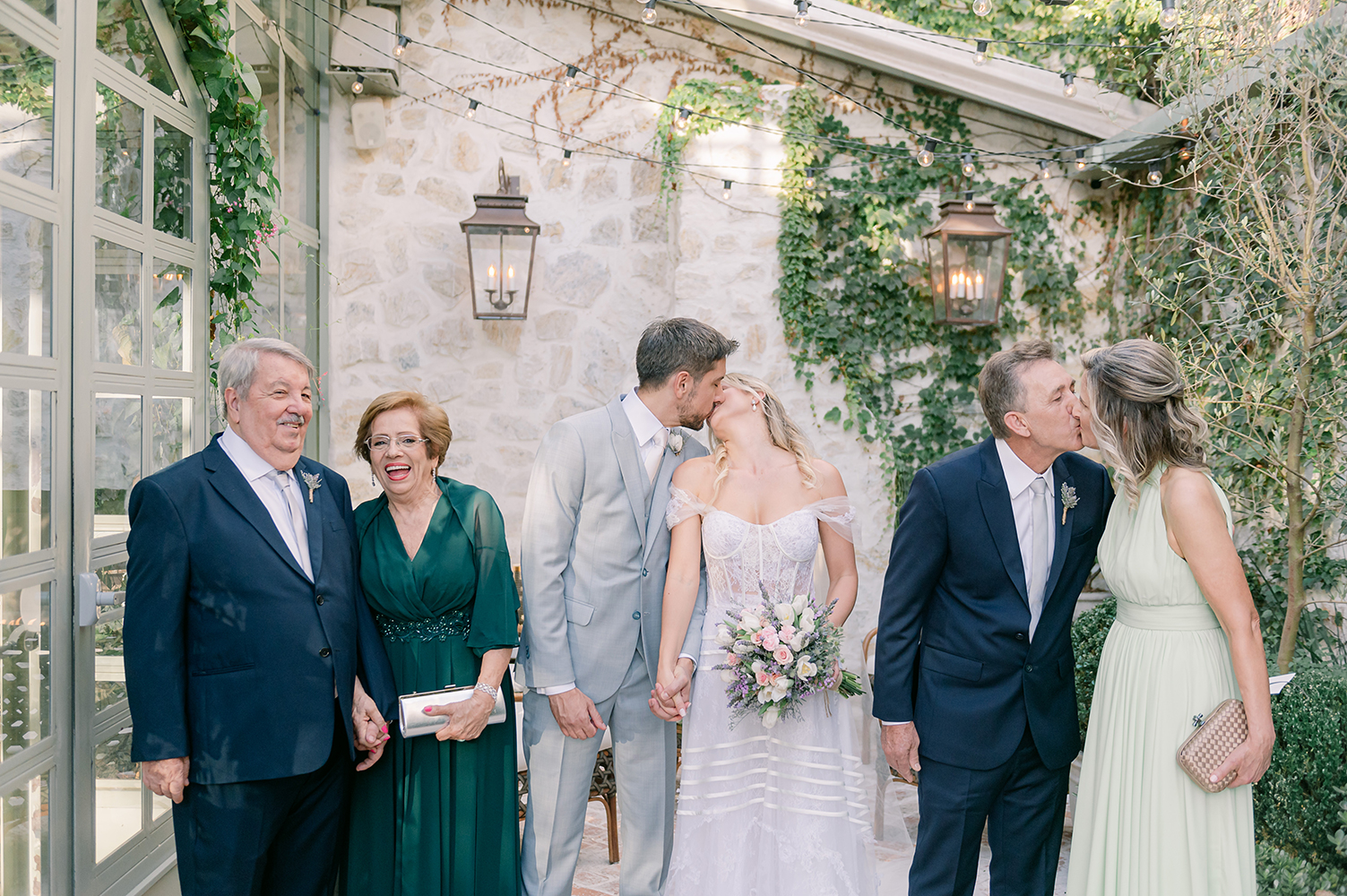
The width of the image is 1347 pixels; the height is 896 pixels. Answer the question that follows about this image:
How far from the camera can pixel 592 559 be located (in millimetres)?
2779

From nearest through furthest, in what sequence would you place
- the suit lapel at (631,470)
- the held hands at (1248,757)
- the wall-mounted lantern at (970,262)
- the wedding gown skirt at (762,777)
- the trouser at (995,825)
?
the held hands at (1248,757) < the trouser at (995,825) < the wedding gown skirt at (762,777) < the suit lapel at (631,470) < the wall-mounted lantern at (970,262)

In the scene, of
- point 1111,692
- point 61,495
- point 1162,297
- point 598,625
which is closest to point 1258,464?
point 1162,297

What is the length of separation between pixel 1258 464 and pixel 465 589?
3476 mm

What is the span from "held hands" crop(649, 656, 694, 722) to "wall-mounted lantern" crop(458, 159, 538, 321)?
9.93ft

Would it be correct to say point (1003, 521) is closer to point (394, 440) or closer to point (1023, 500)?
point (1023, 500)

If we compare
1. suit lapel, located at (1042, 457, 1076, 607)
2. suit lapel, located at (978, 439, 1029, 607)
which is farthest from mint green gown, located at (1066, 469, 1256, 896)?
suit lapel, located at (978, 439, 1029, 607)

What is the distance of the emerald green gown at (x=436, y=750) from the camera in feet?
8.82

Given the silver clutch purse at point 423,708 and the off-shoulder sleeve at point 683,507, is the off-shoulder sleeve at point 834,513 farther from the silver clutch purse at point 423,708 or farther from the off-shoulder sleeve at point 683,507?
the silver clutch purse at point 423,708

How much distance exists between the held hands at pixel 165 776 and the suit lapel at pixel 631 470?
1.32 metres

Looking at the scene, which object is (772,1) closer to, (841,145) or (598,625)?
(841,145)

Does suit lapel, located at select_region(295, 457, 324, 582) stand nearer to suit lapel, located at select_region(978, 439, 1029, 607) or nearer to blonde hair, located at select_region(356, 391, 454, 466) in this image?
blonde hair, located at select_region(356, 391, 454, 466)

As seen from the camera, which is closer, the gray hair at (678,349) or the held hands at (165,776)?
the held hands at (165,776)

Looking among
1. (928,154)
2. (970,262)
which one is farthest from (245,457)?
(970,262)

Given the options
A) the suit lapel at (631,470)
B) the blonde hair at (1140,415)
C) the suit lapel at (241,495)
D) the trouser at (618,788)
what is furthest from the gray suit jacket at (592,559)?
the blonde hair at (1140,415)
